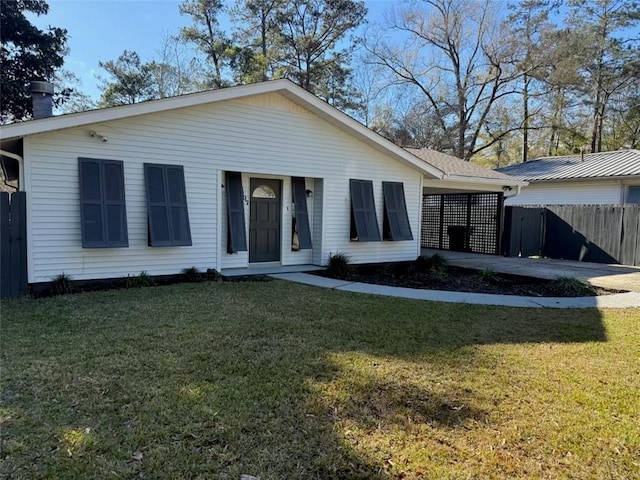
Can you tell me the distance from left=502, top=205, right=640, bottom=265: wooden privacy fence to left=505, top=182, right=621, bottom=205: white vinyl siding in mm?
2174

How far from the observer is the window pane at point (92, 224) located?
6844mm

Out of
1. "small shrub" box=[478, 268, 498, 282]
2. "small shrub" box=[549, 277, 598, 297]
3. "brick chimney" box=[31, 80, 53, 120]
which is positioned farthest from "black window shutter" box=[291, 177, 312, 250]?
"small shrub" box=[549, 277, 598, 297]

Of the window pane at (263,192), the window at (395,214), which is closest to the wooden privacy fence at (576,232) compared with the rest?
the window at (395,214)

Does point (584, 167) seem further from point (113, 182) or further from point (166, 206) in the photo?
point (113, 182)

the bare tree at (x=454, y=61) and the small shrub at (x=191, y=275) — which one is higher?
the bare tree at (x=454, y=61)

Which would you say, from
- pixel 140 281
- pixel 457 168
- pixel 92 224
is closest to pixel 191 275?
pixel 140 281

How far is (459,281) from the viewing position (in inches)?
354

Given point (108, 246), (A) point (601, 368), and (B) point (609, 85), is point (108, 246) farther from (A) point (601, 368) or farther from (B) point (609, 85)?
(B) point (609, 85)

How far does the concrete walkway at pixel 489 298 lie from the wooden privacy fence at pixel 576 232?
5427mm

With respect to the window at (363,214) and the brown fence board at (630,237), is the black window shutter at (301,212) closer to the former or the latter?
the window at (363,214)

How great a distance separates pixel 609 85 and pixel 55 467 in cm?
3024

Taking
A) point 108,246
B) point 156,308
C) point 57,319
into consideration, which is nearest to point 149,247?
point 108,246

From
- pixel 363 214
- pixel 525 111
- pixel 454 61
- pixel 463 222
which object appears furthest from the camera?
pixel 525 111

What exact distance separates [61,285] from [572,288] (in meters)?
8.90
